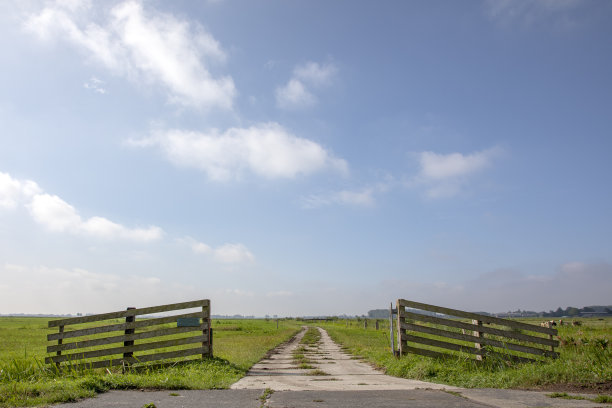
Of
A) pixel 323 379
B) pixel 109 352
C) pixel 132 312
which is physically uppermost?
pixel 132 312

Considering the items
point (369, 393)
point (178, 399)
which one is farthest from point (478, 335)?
point (178, 399)

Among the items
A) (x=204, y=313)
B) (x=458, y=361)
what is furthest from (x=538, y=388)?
(x=204, y=313)

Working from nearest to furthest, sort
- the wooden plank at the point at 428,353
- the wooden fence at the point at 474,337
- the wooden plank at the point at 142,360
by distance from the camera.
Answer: the wooden plank at the point at 142,360
the wooden fence at the point at 474,337
the wooden plank at the point at 428,353

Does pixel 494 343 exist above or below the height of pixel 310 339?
above

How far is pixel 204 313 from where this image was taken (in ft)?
37.6

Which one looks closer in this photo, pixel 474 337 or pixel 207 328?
pixel 474 337

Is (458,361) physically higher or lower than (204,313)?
lower

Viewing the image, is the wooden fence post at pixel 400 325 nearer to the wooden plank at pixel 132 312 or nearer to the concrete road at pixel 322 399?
the concrete road at pixel 322 399

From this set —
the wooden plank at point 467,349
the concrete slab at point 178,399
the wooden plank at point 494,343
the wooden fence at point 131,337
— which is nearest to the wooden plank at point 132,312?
the wooden fence at point 131,337

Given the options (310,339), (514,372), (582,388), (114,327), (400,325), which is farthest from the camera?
(310,339)

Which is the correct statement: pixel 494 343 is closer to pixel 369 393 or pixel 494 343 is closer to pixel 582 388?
pixel 582 388

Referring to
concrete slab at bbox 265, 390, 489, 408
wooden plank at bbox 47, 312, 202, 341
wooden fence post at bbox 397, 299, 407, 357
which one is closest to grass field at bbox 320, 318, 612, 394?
wooden fence post at bbox 397, 299, 407, 357

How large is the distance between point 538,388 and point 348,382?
3.51 metres

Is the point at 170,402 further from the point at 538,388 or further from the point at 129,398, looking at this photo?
the point at 538,388
